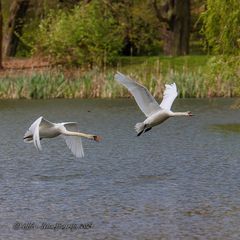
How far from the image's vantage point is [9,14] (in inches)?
1679

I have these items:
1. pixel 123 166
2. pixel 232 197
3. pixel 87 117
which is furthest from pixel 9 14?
pixel 232 197

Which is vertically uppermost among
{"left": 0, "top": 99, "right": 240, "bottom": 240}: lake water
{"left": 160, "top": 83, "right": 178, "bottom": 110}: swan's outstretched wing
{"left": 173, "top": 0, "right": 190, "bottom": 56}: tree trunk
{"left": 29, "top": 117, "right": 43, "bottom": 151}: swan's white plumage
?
{"left": 173, "top": 0, "right": 190, "bottom": 56}: tree trunk

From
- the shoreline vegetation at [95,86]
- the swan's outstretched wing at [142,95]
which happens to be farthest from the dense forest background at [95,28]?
the swan's outstretched wing at [142,95]

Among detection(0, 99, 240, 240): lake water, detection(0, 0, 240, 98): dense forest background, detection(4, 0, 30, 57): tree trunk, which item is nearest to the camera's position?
detection(0, 99, 240, 240): lake water

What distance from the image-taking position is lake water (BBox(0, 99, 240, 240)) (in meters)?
10.0

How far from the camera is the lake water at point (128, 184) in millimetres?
10039

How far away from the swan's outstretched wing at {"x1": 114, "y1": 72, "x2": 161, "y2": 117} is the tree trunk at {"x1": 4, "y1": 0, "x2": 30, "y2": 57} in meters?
28.1

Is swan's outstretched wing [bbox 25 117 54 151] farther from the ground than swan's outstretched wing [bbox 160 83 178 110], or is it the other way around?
swan's outstretched wing [bbox 160 83 178 110]

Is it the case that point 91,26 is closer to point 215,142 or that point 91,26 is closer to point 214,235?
point 215,142

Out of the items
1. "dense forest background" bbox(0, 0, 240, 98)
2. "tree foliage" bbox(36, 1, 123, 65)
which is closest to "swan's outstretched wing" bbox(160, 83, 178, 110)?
"dense forest background" bbox(0, 0, 240, 98)

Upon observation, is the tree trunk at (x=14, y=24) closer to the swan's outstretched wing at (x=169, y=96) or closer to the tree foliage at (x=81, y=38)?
the tree foliage at (x=81, y=38)

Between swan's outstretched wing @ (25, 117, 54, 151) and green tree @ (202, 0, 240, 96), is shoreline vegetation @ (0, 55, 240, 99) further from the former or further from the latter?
swan's outstretched wing @ (25, 117, 54, 151)

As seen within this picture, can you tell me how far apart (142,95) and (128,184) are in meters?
1.23

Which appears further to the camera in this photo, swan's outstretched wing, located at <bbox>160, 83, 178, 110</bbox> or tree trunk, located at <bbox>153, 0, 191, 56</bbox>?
tree trunk, located at <bbox>153, 0, 191, 56</bbox>
